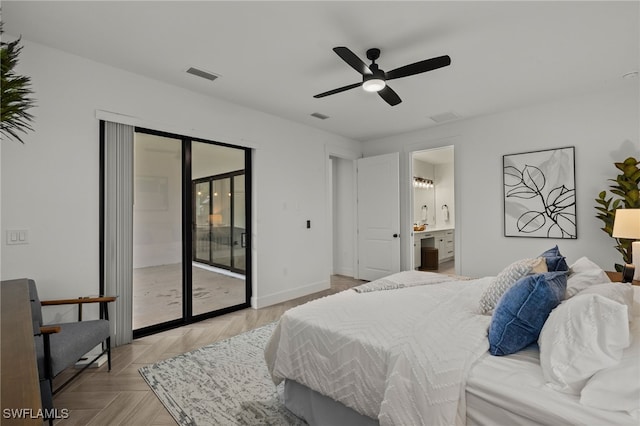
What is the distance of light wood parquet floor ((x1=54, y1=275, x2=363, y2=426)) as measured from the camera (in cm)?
201

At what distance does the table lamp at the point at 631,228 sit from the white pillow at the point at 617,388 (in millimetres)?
1977

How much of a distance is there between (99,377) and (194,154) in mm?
2415

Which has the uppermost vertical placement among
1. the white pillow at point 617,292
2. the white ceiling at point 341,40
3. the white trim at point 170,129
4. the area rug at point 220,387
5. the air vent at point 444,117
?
the white ceiling at point 341,40

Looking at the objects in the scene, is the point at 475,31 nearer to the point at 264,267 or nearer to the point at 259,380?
the point at 259,380

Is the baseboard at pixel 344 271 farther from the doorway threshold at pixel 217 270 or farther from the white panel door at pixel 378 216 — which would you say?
the doorway threshold at pixel 217 270

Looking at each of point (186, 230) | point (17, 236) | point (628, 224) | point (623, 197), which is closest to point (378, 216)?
point (623, 197)

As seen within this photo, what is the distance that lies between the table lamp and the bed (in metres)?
0.85

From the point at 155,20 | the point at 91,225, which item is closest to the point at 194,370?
the point at 91,225

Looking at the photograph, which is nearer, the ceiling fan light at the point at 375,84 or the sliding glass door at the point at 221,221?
the ceiling fan light at the point at 375,84

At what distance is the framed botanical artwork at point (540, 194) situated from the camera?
154 inches

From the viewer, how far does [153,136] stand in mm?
3455

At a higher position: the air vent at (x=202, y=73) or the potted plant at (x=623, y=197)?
the air vent at (x=202, y=73)

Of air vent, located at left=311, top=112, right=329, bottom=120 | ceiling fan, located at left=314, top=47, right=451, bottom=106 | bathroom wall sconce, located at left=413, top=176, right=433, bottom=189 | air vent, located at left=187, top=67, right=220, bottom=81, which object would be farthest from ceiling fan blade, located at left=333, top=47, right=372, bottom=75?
bathroom wall sconce, located at left=413, top=176, right=433, bottom=189

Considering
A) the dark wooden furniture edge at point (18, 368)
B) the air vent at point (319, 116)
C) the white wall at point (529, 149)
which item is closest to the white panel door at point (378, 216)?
the white wall at point (529, 149)
